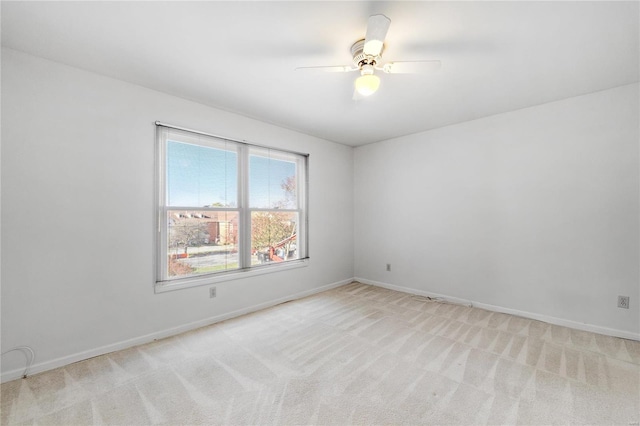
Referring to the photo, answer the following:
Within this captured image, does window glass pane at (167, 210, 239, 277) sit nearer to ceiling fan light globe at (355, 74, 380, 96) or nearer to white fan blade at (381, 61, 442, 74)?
ceiling fan light globe at (355, 74, 380, 96)

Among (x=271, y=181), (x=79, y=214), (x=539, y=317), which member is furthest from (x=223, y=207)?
(x=539, y=317)

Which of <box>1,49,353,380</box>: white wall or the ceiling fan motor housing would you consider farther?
<box>1,49,353,380</box>: white wall

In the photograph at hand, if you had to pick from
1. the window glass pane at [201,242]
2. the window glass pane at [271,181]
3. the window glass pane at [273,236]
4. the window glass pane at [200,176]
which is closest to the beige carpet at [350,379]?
the window glass pane at [201,242]

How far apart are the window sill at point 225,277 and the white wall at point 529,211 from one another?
1662 mm

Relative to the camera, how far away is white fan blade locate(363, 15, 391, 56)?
155 cm

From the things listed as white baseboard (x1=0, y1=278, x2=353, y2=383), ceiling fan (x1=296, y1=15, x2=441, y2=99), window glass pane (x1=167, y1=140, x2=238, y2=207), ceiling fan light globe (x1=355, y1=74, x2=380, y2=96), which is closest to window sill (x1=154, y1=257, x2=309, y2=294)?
white baseboard (x1=0, y1=278, x2=353, y2=383)

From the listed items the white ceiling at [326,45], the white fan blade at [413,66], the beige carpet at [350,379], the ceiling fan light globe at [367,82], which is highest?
the white ceiling at [326,45]

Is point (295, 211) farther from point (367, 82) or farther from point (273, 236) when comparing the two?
point (367, 82)

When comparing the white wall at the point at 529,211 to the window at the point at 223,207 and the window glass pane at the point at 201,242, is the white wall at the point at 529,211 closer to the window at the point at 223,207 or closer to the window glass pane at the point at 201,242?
the window at the point at 223,207

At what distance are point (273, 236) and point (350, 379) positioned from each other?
224cm

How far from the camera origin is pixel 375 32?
163 cm

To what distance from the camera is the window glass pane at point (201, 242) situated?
288 cm

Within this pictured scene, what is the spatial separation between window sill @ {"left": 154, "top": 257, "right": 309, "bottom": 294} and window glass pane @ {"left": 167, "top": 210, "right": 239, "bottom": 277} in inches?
3.2

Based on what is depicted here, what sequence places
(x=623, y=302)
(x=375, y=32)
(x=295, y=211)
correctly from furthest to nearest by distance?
(x=295, y=211) → (x=623, y=302) → (x=375, y=32)
